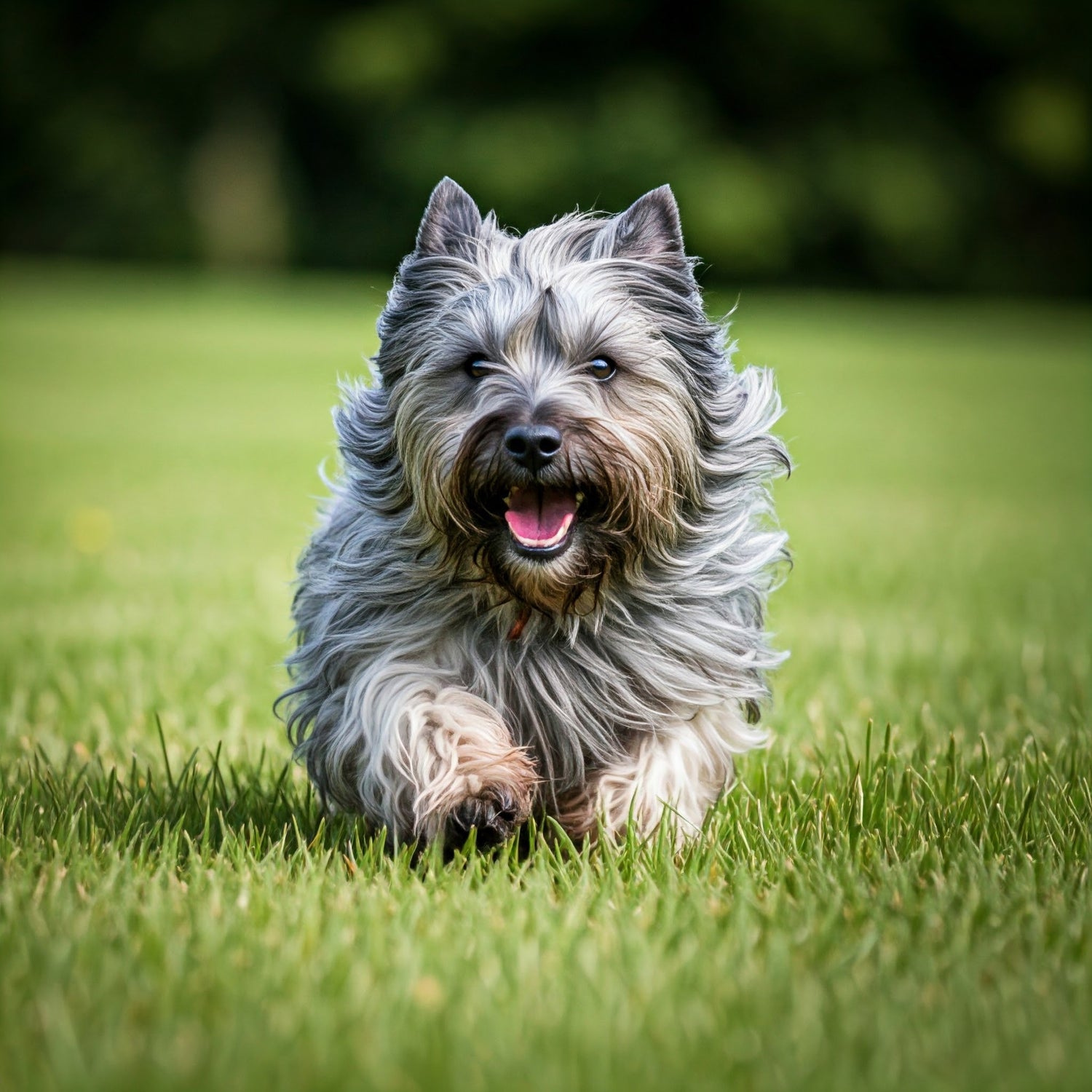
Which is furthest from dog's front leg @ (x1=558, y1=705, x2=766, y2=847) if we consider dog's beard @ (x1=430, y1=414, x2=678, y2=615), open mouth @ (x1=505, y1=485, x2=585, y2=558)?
open mouth @ (x1=505, y1=485, x2=585, y2=558)

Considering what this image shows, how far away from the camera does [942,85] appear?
37531 mm

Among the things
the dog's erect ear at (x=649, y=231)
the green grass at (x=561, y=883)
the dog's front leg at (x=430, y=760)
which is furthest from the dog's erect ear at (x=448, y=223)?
the green grass at (x=561, y=883)

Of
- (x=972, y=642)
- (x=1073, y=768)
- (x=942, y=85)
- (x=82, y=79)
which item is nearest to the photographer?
(x=1073, y=768)

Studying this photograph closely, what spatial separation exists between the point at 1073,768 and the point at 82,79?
35.5 meters

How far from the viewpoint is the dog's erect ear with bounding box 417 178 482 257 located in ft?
11.5

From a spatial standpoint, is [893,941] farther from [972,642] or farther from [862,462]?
[862,462]

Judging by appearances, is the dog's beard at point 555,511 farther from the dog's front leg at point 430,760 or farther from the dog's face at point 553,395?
the dog's front leg at point 430,760

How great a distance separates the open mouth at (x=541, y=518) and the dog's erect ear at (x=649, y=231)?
2.09ft

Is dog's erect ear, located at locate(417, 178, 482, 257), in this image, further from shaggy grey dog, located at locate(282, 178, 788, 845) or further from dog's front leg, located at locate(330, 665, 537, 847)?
dog's front leg, located at locate(330, 665, 537, 847)

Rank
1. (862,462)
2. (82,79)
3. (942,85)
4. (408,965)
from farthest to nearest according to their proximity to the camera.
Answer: (942,85) → (82,79) → (862,462) → (408,965)

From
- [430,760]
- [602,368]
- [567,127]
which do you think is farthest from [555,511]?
[567,127]

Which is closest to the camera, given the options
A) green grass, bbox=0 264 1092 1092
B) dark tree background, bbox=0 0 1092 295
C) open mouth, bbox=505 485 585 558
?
green grass, bbox=0 264 1092 1092

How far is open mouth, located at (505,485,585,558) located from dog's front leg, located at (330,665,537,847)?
392 millimetres

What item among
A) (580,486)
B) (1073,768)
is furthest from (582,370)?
(1073,768)
